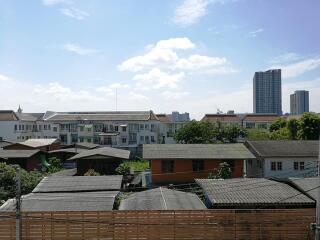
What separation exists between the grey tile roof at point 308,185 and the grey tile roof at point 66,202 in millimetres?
10455

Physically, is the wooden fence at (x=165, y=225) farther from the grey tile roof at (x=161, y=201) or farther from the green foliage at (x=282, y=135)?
the green foliage at (x=282, y=135)

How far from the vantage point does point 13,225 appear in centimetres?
1789

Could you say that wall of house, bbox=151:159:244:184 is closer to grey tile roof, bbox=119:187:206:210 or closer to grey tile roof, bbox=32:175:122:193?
grey tile roof, bbox=32:175:122:193

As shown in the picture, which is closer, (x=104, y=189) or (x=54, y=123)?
(x=104, y=189)

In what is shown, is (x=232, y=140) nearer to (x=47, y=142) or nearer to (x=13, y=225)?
(x=47, y=142)

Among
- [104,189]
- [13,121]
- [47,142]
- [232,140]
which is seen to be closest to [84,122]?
[13,121]

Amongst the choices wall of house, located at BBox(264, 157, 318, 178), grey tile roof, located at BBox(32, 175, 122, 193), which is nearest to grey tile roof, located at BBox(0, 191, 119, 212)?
grey tile roof, located at BBox(32, 175, 122, 193)

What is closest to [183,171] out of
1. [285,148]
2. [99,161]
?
[99,161]

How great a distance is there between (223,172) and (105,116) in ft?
158

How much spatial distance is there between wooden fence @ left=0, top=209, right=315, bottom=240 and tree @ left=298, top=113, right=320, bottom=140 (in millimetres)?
33043

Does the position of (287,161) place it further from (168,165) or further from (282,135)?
(282,135)

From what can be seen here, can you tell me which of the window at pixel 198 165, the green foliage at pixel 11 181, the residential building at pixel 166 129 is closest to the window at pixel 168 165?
the window at pixel 198 165

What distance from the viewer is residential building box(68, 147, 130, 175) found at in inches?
1510

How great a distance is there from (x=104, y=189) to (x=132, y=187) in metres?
7.37
